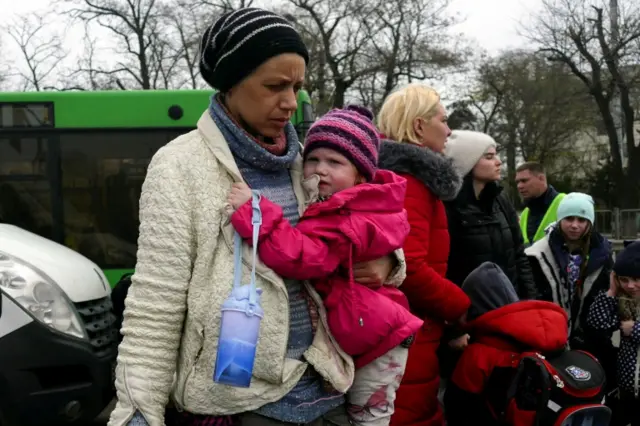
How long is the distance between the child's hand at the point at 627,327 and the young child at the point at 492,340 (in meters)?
1.01

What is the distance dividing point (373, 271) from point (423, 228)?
863mm

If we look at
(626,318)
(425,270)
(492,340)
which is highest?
(425,270)

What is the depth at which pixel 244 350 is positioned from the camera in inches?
63.0

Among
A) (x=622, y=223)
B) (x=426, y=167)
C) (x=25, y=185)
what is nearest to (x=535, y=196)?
(x=426, y=167)

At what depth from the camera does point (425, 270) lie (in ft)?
9.35

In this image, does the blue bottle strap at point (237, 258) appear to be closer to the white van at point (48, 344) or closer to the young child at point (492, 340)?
the young child at point (492, 340)

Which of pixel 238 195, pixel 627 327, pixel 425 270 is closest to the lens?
pixel 238 195

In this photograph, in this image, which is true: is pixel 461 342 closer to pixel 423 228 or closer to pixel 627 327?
pixel 423 228

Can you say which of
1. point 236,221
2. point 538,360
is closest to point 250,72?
point 236,221

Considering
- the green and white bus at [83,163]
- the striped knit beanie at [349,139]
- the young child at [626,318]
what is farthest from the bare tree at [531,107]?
the striped knit beanie at [349,139]

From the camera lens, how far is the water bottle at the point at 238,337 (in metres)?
1.59

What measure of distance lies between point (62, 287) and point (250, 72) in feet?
9.46

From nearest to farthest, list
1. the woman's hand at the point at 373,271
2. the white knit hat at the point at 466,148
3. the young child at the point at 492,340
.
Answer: the woman's hand at the point at 373,271 < the young child at the point at 492,340 < the white knit hat at the point at 466,148

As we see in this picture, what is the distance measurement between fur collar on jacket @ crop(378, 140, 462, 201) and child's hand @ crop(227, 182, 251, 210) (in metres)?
1.26
